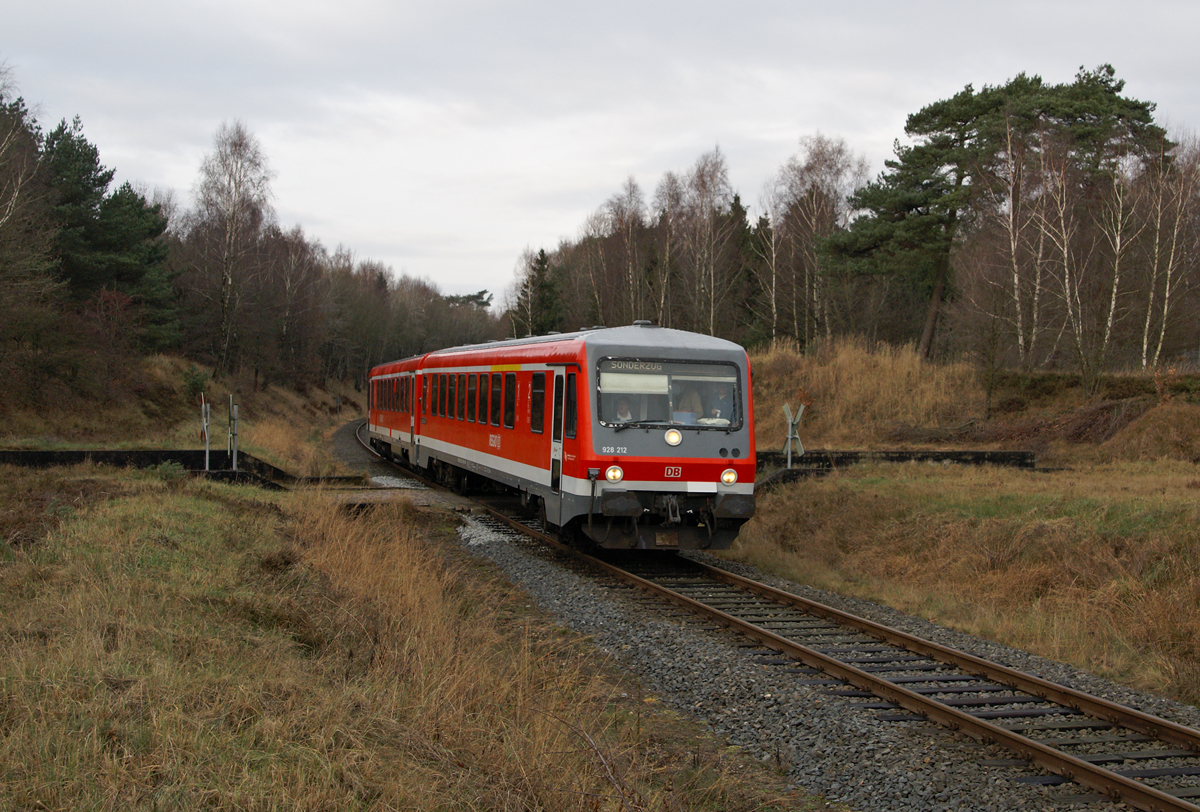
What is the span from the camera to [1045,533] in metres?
11.3

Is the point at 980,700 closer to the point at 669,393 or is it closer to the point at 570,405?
the point at 669,393

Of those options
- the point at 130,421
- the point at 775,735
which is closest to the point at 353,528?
the point at 775,735

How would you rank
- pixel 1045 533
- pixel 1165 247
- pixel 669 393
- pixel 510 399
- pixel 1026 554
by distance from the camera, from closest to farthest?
pixel 669 393, pixel 1026 554, pixel 1045 533, pixel 510 399, pixel 1165 247

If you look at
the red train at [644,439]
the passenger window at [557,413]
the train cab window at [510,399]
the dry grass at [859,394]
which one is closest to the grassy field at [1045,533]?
the dry grass at [859,394]

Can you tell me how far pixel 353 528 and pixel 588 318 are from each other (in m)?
49.8

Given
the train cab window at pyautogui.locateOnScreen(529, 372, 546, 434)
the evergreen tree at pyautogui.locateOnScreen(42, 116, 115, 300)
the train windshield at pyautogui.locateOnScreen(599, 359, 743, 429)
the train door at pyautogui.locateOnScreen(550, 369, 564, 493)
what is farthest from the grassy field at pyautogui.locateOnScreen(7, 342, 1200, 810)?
the evergreen tree at pyautogui.locateOnScreen(42, 116, 115, 300)

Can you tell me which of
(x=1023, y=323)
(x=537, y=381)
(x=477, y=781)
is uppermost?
(x=1023, y=323)

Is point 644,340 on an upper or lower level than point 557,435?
upper

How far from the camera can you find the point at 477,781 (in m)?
3.98

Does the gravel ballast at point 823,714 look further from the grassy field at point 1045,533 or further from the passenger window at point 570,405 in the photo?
the passenger window at point 570,405

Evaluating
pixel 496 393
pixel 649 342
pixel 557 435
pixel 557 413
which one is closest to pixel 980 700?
pixel 649 342

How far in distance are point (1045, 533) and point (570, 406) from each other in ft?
20.4

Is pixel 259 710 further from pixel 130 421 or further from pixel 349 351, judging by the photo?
pixel 349 351

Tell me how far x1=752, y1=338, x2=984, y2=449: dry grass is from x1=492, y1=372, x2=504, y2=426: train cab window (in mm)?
11434
